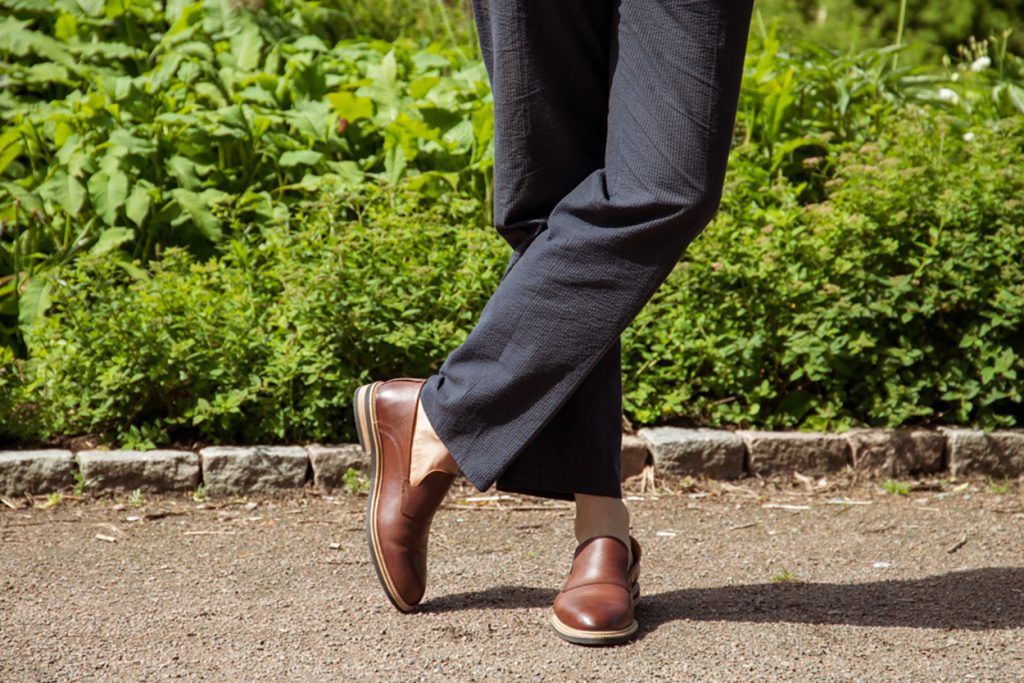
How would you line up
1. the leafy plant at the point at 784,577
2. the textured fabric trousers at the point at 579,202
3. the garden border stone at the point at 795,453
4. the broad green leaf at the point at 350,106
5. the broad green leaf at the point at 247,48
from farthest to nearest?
the broad green leaf at the point at 247,48, the broad green leaf at the point at 350,106, the garden border stone at the point at 795,453, the leafy plant at the point at 784,577, the textured fabric trousers at the point at 579,202

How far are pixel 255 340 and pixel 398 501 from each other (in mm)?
1231

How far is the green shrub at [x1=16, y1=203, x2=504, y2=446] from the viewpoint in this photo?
3.24 metres

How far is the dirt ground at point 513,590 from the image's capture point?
2.03m

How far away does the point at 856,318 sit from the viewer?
3.48 m

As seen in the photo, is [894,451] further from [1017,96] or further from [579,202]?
[1017,96]

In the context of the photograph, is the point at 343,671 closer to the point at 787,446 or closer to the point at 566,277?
the point at 566,277

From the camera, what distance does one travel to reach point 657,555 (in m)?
2.72

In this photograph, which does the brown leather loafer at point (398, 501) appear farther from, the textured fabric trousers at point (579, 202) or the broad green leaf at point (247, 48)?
the broad green leaf at point (247, 48)

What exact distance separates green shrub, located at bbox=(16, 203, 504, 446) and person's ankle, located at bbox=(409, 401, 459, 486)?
1.04m

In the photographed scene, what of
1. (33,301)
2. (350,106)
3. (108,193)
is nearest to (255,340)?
(33,301)

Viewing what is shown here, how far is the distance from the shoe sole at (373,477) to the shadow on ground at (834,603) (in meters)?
0.11

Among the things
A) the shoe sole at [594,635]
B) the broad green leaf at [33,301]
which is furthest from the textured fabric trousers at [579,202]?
the broad green leaf at [33,301]

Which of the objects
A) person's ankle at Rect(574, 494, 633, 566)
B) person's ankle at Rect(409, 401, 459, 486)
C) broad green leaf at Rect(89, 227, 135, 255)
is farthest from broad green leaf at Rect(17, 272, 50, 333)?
person's ankle at Rect(574, 494, 633, 566)

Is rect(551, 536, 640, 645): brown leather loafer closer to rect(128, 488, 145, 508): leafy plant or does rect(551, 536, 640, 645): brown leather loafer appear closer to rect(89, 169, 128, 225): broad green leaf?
rect(128, 488, 145, 508): leafy plant
